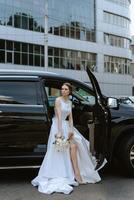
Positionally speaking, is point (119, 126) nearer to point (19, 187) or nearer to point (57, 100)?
point (57, 100)

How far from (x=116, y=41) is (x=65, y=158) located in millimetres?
58555

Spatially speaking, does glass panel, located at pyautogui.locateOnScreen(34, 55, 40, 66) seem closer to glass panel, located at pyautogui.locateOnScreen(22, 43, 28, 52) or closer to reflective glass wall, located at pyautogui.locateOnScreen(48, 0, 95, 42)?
glass panel, located at pyautogui.locateOnScreen(22, 43, 28, 52)

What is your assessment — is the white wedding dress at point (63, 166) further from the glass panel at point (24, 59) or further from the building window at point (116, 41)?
the building window at point (116, 41)

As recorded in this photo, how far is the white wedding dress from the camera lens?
21.9ft

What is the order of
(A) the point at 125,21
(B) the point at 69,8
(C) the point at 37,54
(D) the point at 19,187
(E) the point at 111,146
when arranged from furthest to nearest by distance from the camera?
1. (A) the point at 125,21
2. (B) the point at 69,8
3. (C) the point at 37,54
4. (E) the point at 111,146
5. (D) the point at 19,187

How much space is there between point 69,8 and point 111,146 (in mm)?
48352

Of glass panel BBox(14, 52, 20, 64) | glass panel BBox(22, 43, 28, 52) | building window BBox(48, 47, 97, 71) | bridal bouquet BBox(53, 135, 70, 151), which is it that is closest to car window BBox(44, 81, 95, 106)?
bridal bouquet BBox(53, 135, 70, 151)

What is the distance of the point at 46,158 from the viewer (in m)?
6.81

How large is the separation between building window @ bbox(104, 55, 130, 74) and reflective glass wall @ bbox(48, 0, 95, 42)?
187 inches

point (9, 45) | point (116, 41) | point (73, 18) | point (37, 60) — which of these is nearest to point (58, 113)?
point (9, 45)

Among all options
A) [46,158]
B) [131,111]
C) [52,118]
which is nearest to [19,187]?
[46,158]

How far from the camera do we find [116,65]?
64.4 metres

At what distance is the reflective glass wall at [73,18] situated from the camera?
51688mm

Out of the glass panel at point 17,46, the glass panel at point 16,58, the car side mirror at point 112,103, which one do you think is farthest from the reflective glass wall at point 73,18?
the car side mirror at point 112,103
